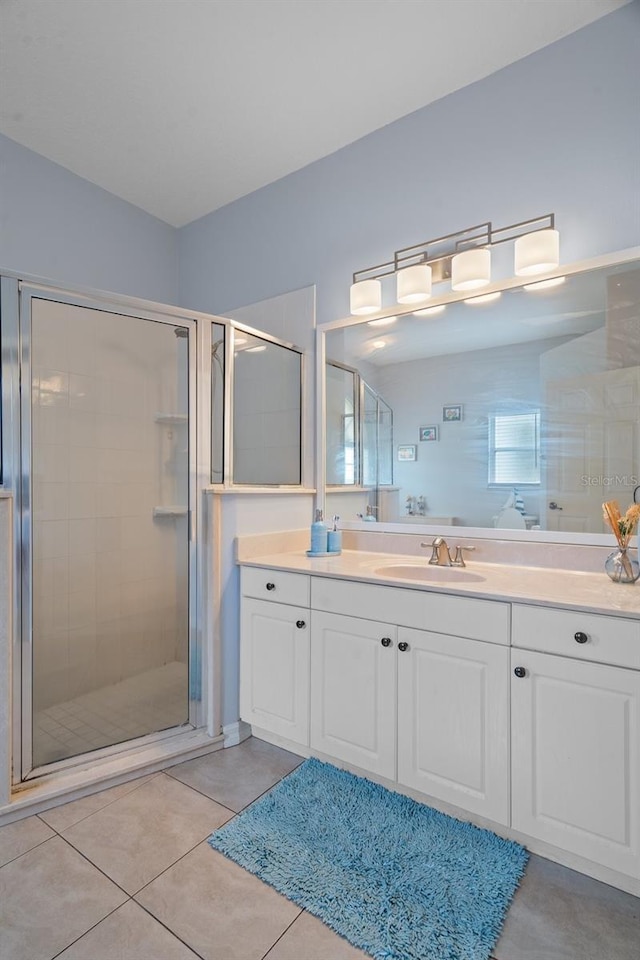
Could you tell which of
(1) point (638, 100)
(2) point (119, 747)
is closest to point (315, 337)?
(1) point (638, 100)

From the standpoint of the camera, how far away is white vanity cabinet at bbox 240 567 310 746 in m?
1.85

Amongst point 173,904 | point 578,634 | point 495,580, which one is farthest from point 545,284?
point 173,904

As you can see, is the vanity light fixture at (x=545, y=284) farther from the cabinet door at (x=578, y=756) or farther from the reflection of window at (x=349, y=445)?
the cabinet door at (x=578, y=756)

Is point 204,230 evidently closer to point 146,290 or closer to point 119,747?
point 146,290

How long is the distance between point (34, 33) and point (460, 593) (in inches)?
98.7

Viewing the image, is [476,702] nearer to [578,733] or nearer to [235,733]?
[578,733]

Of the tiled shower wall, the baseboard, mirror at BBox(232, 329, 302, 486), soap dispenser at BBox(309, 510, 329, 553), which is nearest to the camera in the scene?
the tiled shower wall

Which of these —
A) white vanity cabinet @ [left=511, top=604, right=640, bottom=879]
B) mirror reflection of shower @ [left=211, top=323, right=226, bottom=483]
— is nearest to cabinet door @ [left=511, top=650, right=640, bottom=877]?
white vanity cabinet @ [left=511, top=604, right=640, bottom=879]

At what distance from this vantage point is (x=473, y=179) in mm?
1998

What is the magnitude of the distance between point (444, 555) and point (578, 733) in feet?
2.61

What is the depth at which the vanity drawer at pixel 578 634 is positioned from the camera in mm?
1228

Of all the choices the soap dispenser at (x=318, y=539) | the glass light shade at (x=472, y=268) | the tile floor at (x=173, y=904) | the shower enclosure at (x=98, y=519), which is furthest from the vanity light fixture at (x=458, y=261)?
the tile floor at (x=173, y=904)

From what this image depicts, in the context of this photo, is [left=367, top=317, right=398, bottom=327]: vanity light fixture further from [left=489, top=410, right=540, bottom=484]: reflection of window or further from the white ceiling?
the white ceiling

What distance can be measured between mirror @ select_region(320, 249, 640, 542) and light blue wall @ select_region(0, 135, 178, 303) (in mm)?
1389
